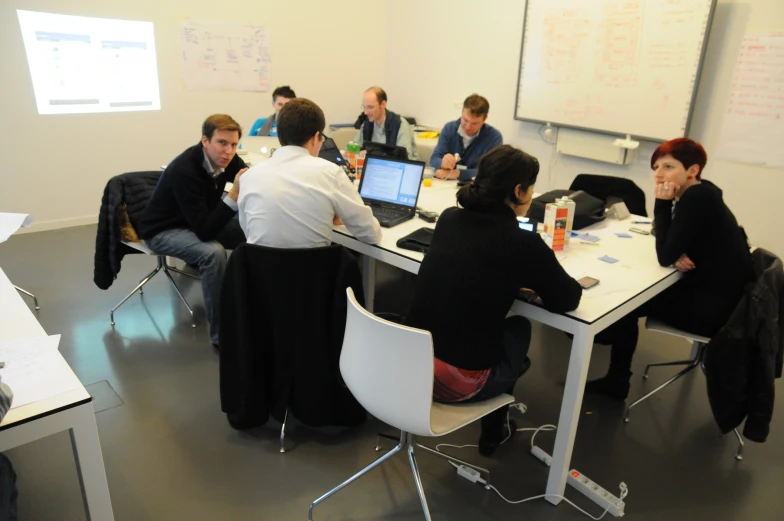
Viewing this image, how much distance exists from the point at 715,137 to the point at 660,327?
2108 millimetres

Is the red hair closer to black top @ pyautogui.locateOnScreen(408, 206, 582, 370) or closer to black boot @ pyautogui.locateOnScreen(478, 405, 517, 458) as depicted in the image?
black top @ pyautogui.locateOnScreen(408, 206, 582, 370)

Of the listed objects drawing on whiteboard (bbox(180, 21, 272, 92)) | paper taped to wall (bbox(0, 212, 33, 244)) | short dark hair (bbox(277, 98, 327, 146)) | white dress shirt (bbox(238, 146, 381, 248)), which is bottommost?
paper taped to wall (bbox(0, 212, 33, 244))

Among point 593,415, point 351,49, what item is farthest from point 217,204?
point 351,49

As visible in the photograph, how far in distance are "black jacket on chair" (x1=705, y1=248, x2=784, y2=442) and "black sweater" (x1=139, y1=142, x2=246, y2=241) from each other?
2172mm

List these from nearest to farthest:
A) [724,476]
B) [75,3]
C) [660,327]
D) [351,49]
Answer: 1. [724,476]
2. [660,327]
3. [75,3]
4. [351,49]

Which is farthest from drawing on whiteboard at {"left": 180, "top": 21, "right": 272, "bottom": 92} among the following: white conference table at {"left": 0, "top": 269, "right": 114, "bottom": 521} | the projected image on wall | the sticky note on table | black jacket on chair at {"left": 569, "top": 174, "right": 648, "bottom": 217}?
white conference table at {"left": 0, "top": 269, "right": 114, "bottom": 521}

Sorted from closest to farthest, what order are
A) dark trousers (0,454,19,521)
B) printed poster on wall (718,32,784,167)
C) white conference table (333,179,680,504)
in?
dark trousers (0,454,19,521) < white conference table (333,179,680,504) < printed poster on wall (718,32,784,167)

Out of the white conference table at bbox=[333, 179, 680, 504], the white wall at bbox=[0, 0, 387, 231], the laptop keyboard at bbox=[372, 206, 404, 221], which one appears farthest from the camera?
the white wall at bbox=[0, 0, 387, 231]

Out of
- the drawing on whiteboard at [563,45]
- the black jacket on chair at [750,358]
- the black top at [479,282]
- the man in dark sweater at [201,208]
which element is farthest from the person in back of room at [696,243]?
the drawing on whiteboard at [563,45]

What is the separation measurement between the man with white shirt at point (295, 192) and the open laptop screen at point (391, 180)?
0.58 m

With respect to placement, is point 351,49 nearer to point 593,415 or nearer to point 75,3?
point 75,3

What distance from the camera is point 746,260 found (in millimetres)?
2168

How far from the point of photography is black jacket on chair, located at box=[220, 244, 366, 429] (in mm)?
1968

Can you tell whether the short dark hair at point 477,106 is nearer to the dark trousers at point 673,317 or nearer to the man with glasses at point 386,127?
the man with glasses at point 386,127
